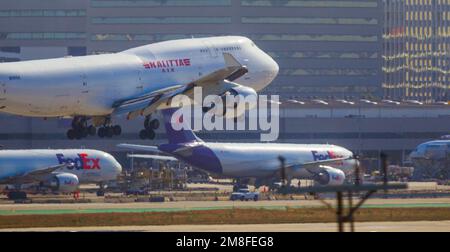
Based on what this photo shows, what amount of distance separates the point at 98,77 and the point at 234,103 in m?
8.04

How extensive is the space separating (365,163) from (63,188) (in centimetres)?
4151

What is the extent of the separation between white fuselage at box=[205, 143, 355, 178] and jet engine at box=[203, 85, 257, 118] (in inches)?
1676

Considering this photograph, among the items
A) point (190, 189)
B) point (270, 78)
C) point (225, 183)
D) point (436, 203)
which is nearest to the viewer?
point (270, 78)

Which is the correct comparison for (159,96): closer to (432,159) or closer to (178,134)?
(178,134)

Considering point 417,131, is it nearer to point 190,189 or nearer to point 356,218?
point 190,189

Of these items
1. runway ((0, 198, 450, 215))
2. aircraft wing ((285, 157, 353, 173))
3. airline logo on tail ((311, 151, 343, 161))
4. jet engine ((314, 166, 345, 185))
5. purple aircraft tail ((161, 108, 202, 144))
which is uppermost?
purple aircraft tail ((161, 108, 202, 144))

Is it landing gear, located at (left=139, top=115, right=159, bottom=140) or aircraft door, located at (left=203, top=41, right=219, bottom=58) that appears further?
aircraft door, located at (left=203, top=41, right=219, bottom=58)

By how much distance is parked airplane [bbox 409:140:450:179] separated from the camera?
147125mm

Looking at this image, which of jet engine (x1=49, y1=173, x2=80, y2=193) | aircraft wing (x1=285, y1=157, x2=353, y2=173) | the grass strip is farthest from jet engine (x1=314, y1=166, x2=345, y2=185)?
the grass strip

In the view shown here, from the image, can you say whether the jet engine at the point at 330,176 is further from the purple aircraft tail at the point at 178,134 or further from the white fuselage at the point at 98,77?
the white fuselage at the point at 98,77

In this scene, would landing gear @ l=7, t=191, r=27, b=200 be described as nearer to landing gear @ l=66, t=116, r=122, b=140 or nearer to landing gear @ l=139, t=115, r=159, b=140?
landing gear @ l=66, t=116, r=122, b=140

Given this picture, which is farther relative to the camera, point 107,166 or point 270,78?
point 107,166
